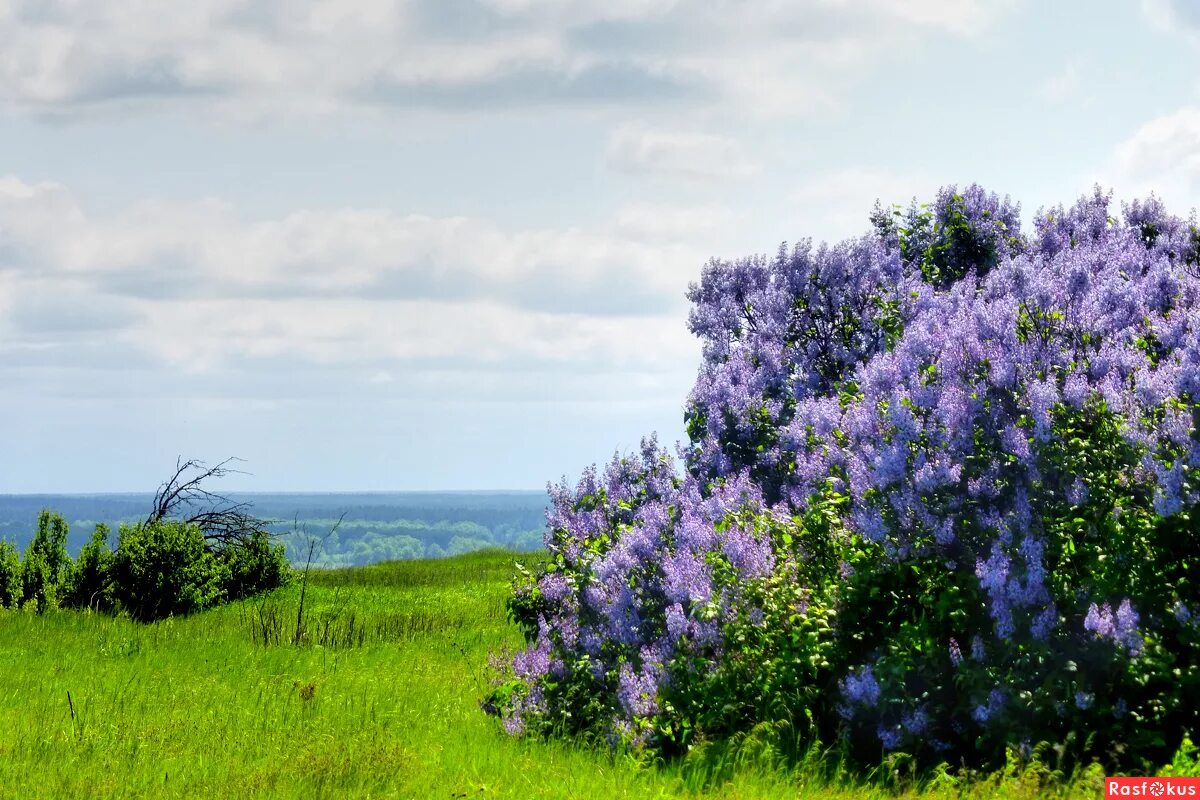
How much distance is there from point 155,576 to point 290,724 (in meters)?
12.5

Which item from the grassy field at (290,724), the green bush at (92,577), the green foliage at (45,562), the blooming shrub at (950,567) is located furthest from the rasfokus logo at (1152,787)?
the green bush at (92,577)

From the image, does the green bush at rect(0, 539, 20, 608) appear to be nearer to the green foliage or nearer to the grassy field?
the green foliage

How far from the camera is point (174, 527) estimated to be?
23484mm

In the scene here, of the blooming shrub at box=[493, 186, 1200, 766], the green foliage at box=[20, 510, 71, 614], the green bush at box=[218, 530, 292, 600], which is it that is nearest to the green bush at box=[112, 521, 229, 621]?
the green foliage at box=[20, 510, 71, 614]

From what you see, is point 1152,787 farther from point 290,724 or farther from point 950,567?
point 290,724

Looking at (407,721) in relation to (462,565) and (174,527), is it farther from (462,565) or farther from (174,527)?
(462,565)

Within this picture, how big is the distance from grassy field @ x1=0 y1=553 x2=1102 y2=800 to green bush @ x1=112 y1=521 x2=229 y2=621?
2.02 metres

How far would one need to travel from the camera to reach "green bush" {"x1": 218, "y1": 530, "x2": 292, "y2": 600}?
83.6 ft

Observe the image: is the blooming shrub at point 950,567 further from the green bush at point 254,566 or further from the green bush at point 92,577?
the green bush at point 254,566

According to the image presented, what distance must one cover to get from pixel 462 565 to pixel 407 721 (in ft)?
Answer: 74.3

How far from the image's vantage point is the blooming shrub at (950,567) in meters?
7.85

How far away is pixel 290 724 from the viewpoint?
11.5 m

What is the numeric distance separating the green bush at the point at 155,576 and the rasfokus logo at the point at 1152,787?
18.9 meters

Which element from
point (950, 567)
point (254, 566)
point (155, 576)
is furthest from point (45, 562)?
point (950, 567)
